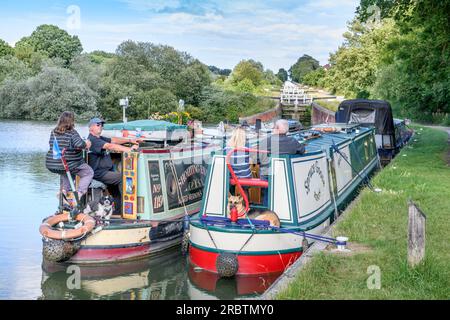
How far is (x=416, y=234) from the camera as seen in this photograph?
6496 millimetres

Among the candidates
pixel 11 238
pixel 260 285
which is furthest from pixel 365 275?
pixel 11 238

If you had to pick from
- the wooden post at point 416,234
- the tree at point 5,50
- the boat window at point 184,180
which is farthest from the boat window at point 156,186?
the tree at point 5,50

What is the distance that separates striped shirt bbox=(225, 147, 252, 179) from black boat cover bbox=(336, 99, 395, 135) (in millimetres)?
11389

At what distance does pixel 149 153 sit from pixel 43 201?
5.97 meters

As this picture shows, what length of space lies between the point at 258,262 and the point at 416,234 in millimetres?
2753

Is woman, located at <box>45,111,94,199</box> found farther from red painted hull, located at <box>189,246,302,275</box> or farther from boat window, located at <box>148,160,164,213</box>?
red painted hull, located at <box>189,246,302,275</box>

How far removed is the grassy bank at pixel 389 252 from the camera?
20.7 feet

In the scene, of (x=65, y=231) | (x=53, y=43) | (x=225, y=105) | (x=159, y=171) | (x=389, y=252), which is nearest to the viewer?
(x=389, y=252)

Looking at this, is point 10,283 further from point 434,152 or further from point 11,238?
point 434,152

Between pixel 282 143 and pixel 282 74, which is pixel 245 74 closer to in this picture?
pixel 282 143

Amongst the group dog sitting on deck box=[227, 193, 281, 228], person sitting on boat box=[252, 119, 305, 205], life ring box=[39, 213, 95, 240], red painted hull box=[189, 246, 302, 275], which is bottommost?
red painted hull box=[189, 246, 302, 275]

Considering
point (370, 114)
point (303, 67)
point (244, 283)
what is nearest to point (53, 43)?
point (370, 114)

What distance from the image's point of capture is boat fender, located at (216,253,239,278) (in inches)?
331

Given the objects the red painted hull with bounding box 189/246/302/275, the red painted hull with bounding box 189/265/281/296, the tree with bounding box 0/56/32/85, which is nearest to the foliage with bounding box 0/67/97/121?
the tree with bounding box 0/56/32/85
